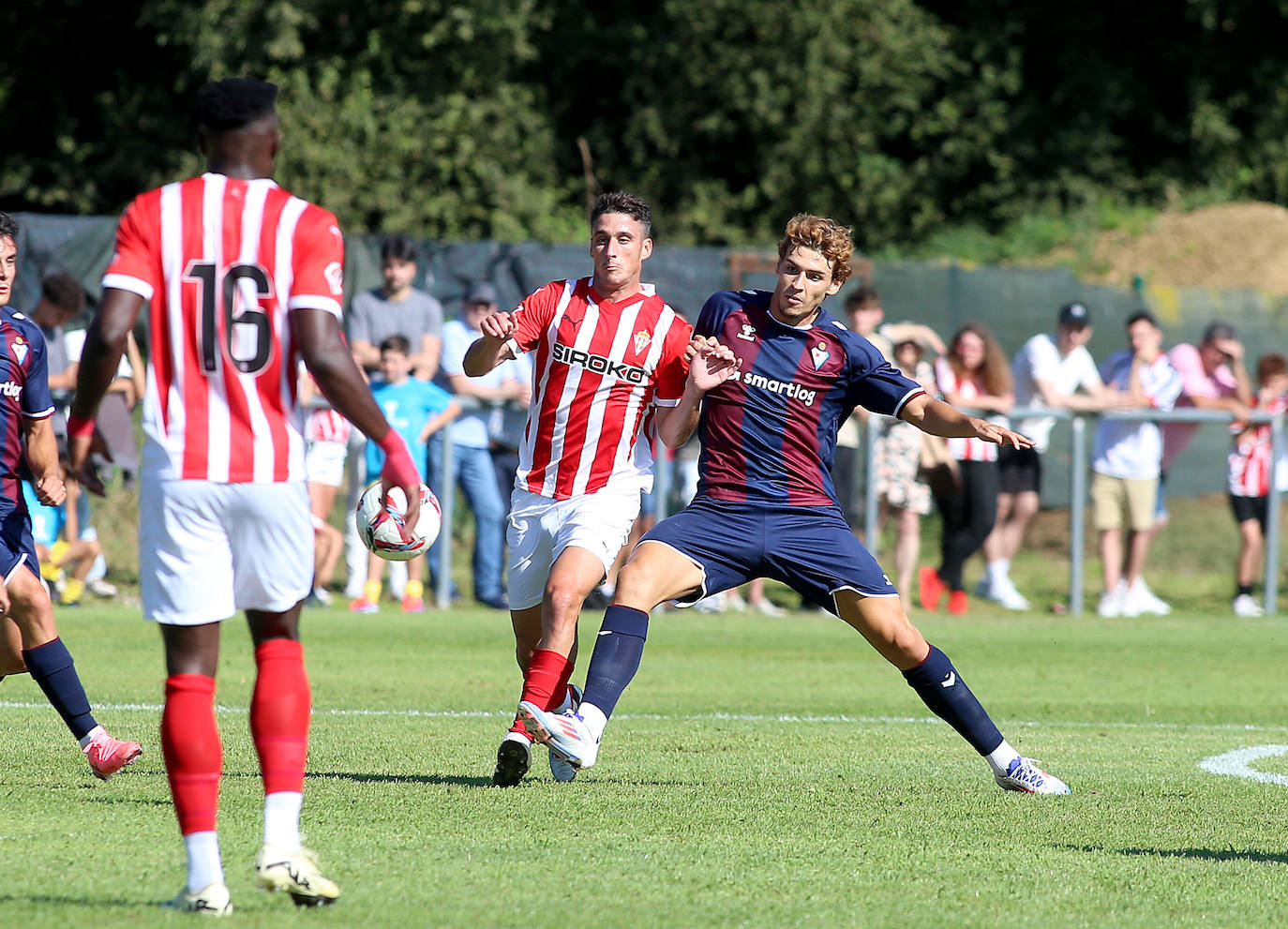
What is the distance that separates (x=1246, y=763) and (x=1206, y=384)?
26.6 ft

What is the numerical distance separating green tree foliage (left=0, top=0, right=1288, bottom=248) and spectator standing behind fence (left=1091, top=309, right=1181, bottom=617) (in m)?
8.95

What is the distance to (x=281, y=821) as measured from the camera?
423cm

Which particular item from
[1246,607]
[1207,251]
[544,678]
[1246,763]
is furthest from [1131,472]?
[1207,251]

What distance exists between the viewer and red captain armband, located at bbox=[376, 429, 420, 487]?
4.22 m

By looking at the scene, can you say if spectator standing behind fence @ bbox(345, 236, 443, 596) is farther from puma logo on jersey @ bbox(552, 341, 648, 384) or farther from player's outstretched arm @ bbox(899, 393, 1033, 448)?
player's outstretched arm @ bbox(899, 393, 1033, 448)

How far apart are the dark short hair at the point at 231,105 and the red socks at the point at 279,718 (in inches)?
49.8

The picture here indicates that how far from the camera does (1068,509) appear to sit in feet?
50.6

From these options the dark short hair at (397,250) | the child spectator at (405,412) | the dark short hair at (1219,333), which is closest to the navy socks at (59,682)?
the child spectator at (405,412)

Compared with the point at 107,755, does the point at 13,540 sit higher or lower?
higher

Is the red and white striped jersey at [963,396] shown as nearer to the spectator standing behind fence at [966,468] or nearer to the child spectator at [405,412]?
the spectator standing behind fence at [966,468]

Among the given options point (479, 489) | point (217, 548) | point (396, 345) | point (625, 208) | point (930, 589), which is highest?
point (625, 208)

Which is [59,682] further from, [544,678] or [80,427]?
[80,427]

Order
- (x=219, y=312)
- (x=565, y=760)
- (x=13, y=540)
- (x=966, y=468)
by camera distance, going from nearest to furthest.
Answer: (x=219, y=312) < (x=565, y=760) < (x=13, y=540) < (x=966, y=468)

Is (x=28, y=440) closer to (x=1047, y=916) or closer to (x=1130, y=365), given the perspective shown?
(x=1047, y=916)
